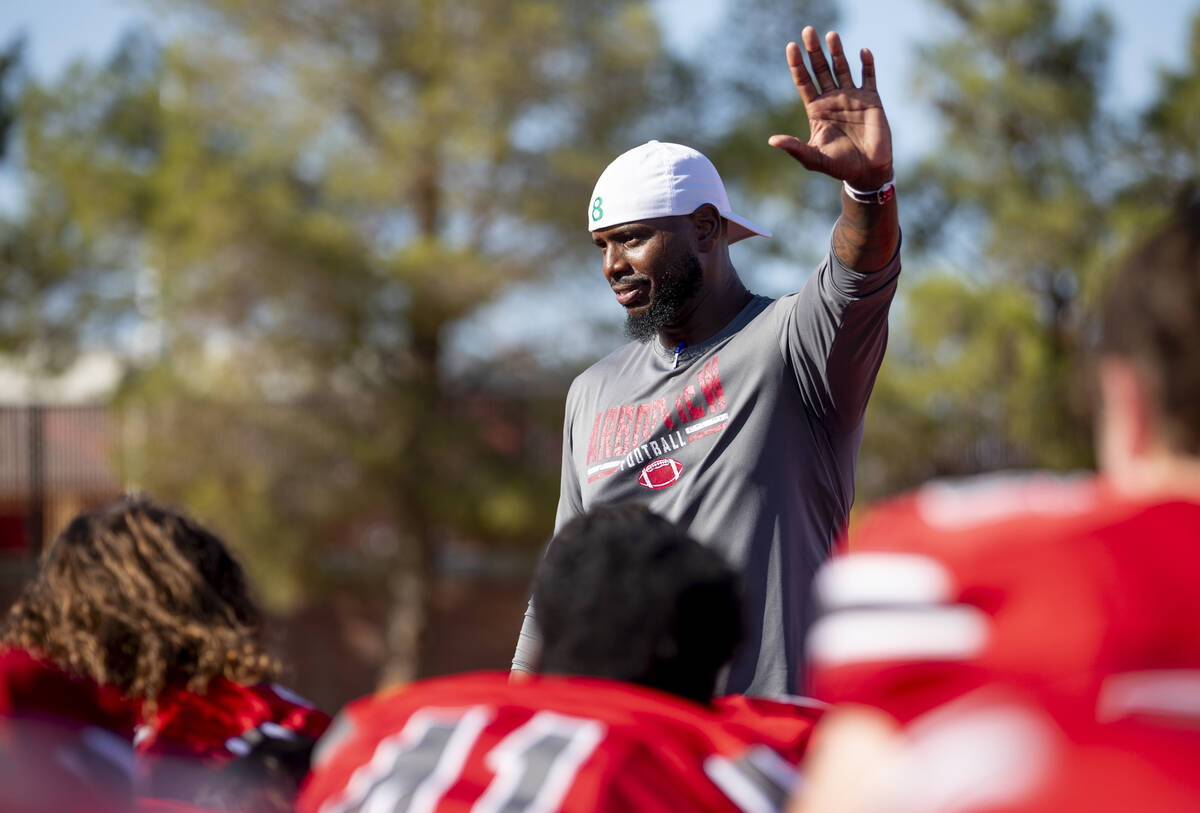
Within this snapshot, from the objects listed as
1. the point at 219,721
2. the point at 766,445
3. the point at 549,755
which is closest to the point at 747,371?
the point at 766,445

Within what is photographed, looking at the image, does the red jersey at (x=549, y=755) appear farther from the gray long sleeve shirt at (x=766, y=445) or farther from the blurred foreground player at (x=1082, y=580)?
the gray long sleeve shirt at (x=766, y=445)

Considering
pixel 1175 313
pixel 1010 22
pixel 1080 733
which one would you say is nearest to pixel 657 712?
pixel 1080 733

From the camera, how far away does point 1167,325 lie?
1.33 meters

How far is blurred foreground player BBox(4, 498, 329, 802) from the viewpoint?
2.24m

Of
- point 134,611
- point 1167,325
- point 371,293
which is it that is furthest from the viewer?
point 371,293

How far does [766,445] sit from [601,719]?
1.29m

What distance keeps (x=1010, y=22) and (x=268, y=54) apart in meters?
11.7

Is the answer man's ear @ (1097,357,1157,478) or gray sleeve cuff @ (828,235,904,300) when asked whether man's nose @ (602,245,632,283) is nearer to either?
gray sleeve cuff @ (828,235,904,300)

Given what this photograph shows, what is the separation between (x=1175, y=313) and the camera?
1.33m

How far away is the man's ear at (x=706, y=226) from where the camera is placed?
316 centimetres

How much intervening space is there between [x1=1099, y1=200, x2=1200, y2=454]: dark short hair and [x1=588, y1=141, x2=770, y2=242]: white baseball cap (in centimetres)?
180

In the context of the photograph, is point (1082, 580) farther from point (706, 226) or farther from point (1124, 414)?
point (706, 226)

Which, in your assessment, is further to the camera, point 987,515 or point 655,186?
point 655,186

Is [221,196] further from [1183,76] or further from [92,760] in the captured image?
[1183,76]
